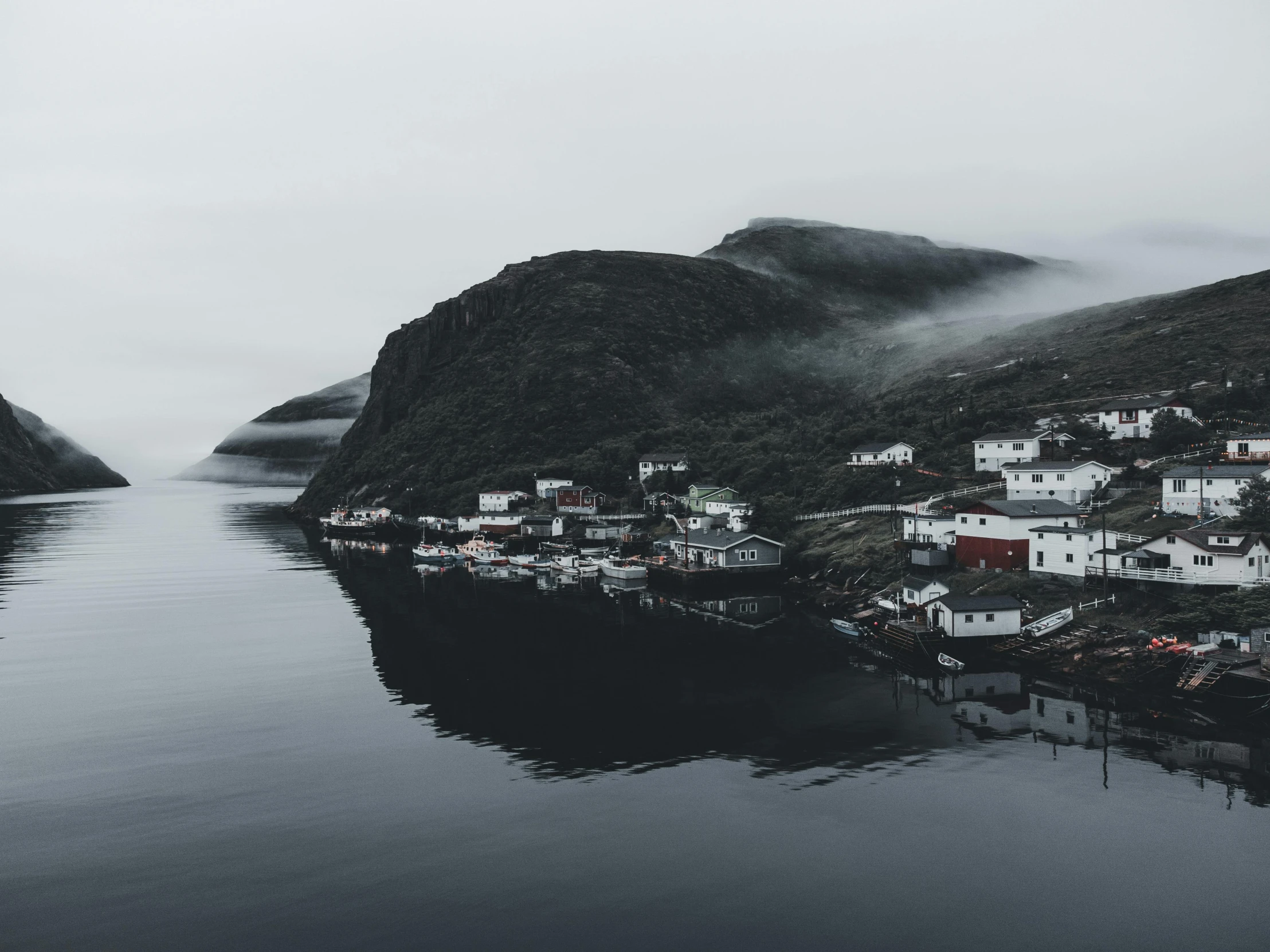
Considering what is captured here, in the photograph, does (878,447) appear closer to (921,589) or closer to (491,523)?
(921,589)

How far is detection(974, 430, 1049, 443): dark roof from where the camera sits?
88500 mm

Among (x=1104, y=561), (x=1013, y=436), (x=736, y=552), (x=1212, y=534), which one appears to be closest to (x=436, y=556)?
(x=736, y=552)

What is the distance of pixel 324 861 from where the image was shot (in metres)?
25.5

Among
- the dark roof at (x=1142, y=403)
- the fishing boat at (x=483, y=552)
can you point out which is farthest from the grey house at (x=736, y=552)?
the dark roof at (x=1142, y=403)

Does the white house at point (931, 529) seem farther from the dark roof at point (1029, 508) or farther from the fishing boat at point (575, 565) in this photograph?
the fishing boat at point (575, 565)

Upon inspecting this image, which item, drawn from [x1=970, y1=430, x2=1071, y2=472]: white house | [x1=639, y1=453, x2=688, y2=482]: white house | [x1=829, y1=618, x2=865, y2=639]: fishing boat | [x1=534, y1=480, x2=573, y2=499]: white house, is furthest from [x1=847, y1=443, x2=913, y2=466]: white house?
[x1=829, y1=618, x2=865, y2=639]: fishing boat

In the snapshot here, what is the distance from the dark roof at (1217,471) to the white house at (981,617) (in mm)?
21365

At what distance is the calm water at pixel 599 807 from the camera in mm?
22188

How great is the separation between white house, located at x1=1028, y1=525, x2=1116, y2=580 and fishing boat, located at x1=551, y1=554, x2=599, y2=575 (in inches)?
1860

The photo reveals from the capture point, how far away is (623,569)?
8700 cm

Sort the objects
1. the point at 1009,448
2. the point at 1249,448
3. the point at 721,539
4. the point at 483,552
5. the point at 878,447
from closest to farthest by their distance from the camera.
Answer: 1. the point at 1249,448
2. the point at 721,539
3. the point at 1009,448
4. the point at 878,447
5. the point at 483,552

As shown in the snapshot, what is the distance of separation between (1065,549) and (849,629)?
15054mm

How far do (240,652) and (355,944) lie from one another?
1493 inches

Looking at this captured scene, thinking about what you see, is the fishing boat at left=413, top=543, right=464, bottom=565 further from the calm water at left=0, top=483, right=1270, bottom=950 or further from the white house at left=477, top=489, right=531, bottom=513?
the calm water at left=0, top=483, right=1270, bottom=950
